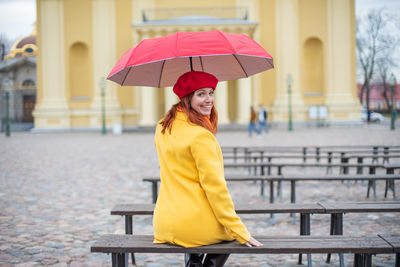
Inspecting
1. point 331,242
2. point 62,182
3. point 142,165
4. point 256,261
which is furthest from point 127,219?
point 142,165

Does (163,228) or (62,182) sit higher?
(163,228)

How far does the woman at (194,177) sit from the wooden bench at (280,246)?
0.17 ft

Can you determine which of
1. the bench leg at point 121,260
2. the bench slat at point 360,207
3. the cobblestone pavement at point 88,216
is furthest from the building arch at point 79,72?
the bench leg at point 121,260

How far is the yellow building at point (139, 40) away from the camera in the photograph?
106 ft

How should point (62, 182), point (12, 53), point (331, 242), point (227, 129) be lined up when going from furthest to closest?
point (12, 53)
point (227, 129)
point (62, 182)
point (331, 242)

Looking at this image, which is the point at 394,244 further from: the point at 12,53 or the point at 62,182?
the point at 12,53

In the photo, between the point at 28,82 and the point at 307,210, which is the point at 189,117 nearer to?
the point at 307,210

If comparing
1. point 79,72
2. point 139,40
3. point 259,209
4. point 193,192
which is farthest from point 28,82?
point 193,192

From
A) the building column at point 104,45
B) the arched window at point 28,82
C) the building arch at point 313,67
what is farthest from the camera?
the arched window at point 28,82

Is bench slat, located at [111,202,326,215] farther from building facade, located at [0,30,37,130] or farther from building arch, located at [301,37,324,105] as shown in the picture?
building facade, located at [0,30,37,130]

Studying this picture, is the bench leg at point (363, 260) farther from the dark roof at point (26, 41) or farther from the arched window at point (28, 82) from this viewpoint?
the dark roof at point (26, 41)

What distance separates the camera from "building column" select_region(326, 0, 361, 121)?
106 ft

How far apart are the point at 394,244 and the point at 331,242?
1.28 ft

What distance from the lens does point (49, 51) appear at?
3291cm
